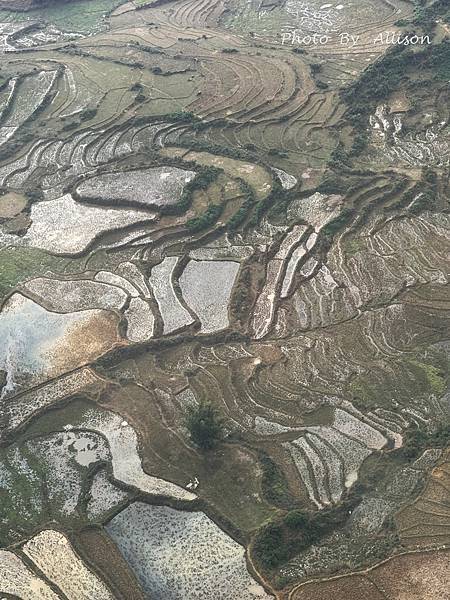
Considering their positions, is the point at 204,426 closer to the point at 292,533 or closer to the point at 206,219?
the point at 292,533

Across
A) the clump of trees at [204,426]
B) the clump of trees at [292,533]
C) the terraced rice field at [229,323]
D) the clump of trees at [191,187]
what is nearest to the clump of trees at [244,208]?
the terraced rice field at [229,323]

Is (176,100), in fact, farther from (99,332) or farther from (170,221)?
(99,332)

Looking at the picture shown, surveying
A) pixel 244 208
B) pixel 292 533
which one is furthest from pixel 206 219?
pixel 292 533

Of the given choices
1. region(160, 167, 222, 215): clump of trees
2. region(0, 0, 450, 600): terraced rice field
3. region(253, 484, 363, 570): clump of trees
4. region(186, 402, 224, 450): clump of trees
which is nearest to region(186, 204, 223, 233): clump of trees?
region(0, 0, 450, 600): terraced rice field

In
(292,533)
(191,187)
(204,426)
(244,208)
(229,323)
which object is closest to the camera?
(292,533)

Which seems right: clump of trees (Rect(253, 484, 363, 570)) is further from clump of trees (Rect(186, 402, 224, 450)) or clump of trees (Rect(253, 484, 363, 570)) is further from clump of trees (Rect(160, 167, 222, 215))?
clump of trees (Rect(160, 167, 222, 215))

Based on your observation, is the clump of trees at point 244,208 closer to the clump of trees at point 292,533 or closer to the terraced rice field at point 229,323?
the terraced rice field at point 229,323
